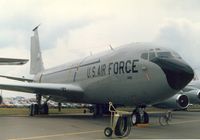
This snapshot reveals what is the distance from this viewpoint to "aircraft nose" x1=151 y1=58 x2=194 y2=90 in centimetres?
1382

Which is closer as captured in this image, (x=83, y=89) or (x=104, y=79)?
(x=104, y=79)

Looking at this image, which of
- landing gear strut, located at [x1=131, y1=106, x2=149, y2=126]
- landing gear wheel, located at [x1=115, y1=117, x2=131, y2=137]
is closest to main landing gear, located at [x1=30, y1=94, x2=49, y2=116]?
landing gear strut, located at [x1=131, y1=106, x2=149, y2=126]

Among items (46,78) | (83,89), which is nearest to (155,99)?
(83,89)

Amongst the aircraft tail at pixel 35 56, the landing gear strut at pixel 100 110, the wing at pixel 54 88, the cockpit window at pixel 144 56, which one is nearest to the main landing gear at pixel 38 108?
the wing at pixel 54 88

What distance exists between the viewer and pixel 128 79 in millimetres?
15906

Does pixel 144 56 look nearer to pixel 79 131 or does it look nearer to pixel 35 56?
pixel 79 131

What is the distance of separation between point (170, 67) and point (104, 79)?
4760 millimetres

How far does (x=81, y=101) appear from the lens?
21.5 m

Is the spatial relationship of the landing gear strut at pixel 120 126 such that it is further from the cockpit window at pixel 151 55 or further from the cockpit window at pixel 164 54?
the cockpit window at pixel 164 54

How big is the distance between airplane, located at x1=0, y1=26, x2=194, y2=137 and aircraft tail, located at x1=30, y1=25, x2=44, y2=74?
37.1 ft

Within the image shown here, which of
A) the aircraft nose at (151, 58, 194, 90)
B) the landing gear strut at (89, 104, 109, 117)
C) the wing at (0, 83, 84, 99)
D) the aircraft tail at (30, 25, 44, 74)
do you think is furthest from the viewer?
the aircraft tail at (30, 25, 44, 74)

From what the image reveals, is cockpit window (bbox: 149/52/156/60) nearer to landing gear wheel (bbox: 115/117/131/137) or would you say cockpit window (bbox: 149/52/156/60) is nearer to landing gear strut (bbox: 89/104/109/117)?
landing gear wheel (bbox: 115/117/131/137)

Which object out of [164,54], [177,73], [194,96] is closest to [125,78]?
[164,54]

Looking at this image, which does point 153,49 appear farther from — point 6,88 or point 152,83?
point 6,88
